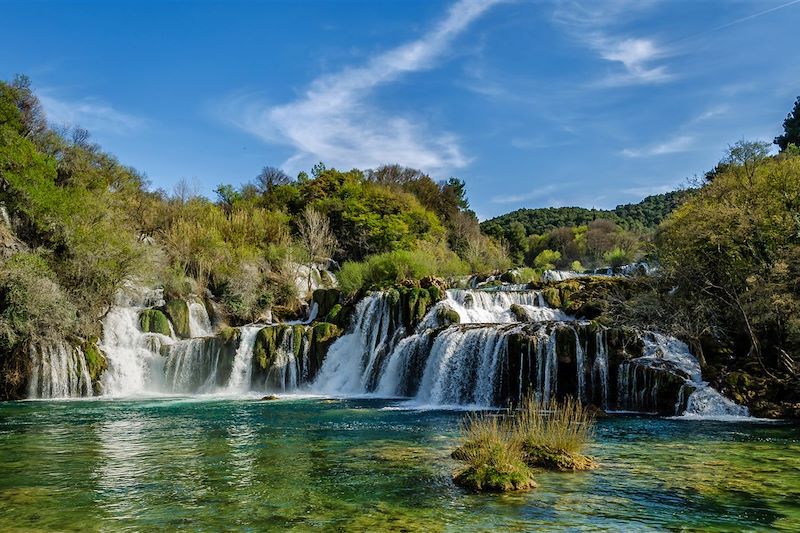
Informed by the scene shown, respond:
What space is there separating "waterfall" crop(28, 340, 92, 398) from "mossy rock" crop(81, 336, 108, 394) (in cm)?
26

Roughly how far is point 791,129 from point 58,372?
81.0 metres

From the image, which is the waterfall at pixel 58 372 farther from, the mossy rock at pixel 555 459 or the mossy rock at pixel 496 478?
the mossy rock at pixel 555 459

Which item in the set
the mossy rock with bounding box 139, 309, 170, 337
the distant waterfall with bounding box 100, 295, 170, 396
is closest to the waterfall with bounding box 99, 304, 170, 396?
the distant waterfall with bounding box 100, 295, 170, 396

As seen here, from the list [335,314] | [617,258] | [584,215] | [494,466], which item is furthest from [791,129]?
[494,466]

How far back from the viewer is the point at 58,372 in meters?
29.2

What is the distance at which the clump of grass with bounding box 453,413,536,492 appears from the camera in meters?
10.6

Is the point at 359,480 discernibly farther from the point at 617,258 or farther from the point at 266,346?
the point at 617,258

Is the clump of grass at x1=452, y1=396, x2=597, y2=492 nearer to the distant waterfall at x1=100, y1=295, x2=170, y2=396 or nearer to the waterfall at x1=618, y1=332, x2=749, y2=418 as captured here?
the waterfall at x1=618, y1=332, x2=749, y2=418

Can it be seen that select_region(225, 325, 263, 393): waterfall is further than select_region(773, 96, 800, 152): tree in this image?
No

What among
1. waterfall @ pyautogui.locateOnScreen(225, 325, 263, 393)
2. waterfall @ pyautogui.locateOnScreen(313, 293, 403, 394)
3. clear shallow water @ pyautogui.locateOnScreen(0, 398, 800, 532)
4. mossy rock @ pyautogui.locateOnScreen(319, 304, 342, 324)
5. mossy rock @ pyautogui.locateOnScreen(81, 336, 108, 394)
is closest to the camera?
clear shallow water @ pyautogui.locateOnScreen(0, 398, 800, 532)

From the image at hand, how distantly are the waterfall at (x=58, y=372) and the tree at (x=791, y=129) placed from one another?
77.2m

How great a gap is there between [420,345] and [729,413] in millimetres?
13131

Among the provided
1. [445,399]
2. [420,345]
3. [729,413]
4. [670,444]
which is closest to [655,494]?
[670,444]

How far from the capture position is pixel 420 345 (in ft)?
93.0
